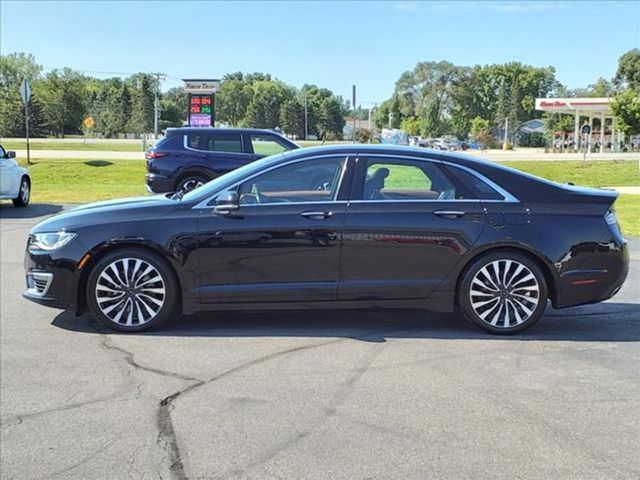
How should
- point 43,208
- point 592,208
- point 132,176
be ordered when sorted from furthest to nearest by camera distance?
1. point 132,176
2. point 43,208
3. point 592,208

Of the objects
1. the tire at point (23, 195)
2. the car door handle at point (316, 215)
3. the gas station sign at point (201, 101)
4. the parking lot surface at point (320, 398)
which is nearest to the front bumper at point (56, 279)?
the parking lot surface at point (320, 398)

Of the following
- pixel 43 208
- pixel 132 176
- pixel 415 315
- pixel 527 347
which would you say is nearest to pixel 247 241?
pixel 415 315

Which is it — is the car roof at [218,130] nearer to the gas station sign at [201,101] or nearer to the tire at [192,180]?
the tire at [192,180]

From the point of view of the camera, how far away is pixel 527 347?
5488mm

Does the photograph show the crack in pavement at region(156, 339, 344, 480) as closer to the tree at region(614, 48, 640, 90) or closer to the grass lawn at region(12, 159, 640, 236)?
the grass lawn at region(12, 159, 640, 236)

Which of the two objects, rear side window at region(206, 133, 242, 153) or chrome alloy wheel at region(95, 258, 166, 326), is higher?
rear side window at region(206, 133, 242, 153)

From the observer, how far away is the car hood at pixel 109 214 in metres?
5.77

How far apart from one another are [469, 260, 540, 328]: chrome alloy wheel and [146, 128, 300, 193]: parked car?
9.39 metres

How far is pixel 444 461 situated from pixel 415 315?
3033 millimetres

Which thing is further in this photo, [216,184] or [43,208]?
[43,208]

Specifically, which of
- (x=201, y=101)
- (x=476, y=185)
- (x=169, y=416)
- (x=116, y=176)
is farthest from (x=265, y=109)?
(x=169, y=416)

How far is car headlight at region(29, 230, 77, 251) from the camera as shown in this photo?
575 cm

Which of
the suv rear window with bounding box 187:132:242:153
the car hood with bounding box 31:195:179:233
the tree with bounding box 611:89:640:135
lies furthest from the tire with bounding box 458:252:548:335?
the tree with bounding box 611:89:640:135

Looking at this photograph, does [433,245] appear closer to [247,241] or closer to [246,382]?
[247,241]
